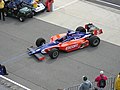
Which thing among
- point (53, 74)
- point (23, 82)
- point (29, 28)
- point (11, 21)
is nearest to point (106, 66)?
point (53, 74)

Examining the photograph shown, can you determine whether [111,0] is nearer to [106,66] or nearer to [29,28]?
[29,28]

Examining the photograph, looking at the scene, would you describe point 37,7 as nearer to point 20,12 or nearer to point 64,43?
point 20,12

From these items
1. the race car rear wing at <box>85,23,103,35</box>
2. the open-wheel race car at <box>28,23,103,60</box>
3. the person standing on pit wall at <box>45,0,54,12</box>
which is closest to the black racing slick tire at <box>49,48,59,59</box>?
the open-wheel race car at <box>28,23,103,60</box>

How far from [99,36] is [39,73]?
491 cm

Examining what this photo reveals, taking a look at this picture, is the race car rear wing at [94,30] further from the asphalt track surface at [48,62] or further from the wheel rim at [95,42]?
the wheel rim at [95,42]

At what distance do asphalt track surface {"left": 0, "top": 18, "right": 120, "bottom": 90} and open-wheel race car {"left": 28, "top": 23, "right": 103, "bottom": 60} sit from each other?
263 mm

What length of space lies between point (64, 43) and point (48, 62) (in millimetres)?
1320

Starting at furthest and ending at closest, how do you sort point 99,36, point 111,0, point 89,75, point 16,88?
point 111,0, point 99,36, point 89,75, point 16,88

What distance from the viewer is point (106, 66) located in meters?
17.4

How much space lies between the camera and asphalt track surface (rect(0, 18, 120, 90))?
16.2 metres

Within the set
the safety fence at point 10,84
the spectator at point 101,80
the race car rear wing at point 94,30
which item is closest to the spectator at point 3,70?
the safety fence at point 10,84

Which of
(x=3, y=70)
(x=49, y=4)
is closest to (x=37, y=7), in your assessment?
(x=49, y=4)

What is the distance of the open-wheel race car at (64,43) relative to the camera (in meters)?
17.8

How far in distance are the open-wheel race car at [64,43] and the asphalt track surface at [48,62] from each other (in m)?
0.26
